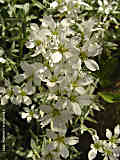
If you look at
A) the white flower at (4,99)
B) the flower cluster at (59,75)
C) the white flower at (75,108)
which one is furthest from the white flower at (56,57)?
the white flower at (4,99)

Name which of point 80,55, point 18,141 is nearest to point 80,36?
point 80,55

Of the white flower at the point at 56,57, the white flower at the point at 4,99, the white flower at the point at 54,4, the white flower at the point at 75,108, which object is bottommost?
the white flower at the point at 4,99

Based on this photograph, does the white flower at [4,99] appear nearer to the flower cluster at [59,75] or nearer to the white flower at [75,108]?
the flower cluster at [59,75]

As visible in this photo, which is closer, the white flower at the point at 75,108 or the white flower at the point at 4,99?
the white flower at the point at 75,108

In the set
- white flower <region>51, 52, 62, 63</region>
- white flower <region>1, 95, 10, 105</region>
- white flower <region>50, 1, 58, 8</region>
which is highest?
white flower <region>50, 1, 58, 8</region>

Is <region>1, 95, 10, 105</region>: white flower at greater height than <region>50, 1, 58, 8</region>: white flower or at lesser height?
lesser

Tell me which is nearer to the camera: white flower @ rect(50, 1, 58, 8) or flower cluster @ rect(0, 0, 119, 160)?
flower cluster @ rect(0, 0, 119, 160)

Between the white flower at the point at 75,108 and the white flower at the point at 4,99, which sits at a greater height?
the white flower at the point at 75,108

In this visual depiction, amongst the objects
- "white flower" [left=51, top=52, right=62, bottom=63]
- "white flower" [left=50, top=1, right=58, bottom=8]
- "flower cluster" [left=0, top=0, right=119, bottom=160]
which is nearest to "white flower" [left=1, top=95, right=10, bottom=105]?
"flower cluster" [left=0, top=0, right=119, bottom=160]

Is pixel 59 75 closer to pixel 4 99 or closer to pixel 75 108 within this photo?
pixel 75 108

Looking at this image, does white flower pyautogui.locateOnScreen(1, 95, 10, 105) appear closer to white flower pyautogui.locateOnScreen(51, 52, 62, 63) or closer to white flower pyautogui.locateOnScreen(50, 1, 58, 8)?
white flower pyautogui.locateOnScreen(51, 52, 62, 63)

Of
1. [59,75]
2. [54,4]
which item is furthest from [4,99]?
[54,4]

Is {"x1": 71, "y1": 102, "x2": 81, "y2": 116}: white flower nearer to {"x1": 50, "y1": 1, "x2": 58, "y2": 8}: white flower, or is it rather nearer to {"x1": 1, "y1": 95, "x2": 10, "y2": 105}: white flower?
{"x1": 1, "y1": 95, "x2": 10, "y2": 105}: white flower

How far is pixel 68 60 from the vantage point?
103 centimetres
